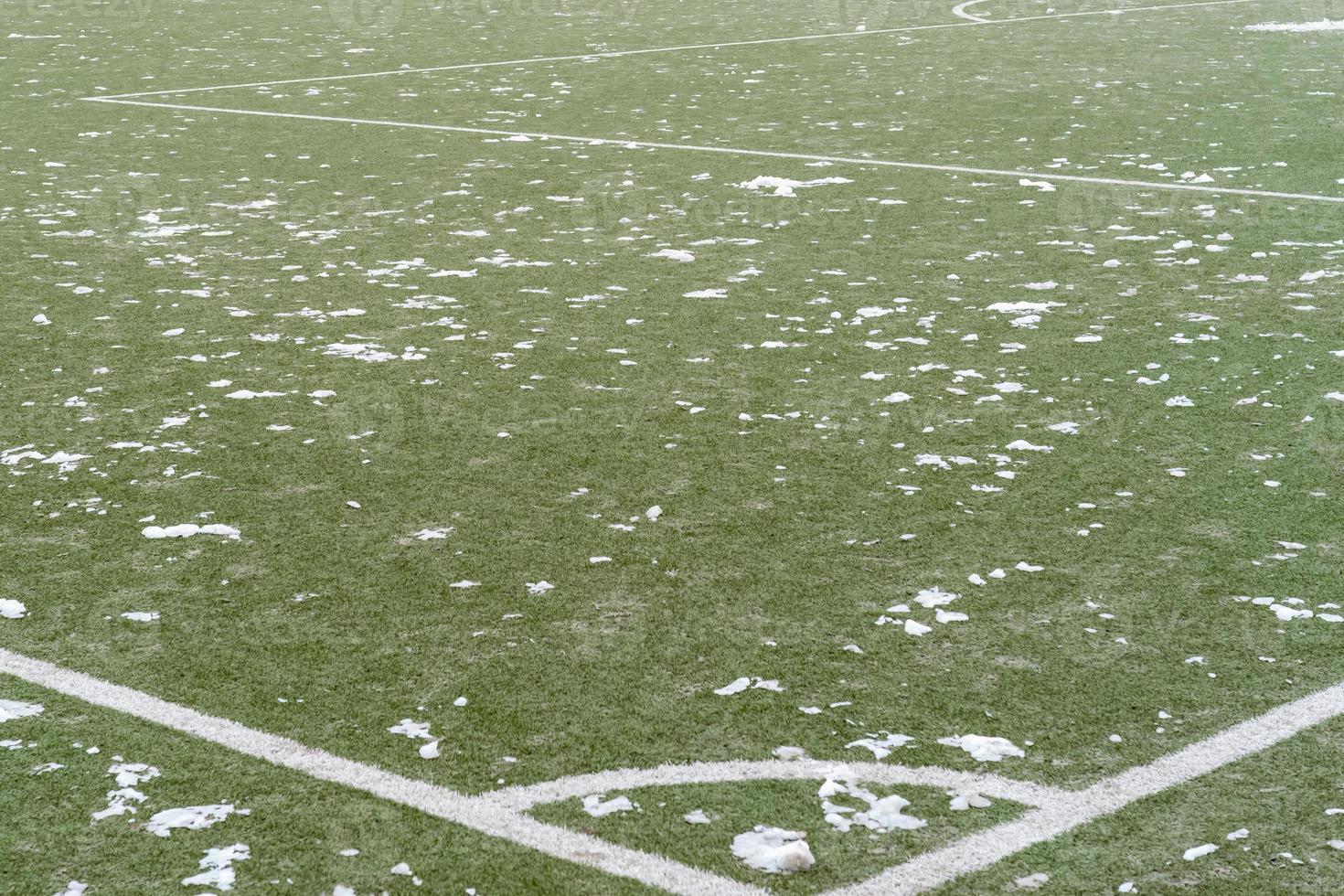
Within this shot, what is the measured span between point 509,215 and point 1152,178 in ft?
11.3

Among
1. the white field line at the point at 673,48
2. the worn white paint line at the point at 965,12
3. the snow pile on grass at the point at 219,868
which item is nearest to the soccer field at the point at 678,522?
the snow pile on grass at the point at 219,868

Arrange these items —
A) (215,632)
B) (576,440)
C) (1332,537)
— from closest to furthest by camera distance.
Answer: (215,632)
(1332,537)
(576,440)

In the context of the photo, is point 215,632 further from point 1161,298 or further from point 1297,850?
point 1161,298

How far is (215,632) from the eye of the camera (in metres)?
3.57

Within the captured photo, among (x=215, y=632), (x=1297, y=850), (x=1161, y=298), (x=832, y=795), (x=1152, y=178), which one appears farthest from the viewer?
(x=1152, y=178)

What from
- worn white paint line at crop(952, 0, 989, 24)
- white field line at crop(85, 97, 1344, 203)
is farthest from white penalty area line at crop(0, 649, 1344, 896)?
worn white paint line at crop(952, 0, 989, 24)

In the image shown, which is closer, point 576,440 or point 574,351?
point 576,440

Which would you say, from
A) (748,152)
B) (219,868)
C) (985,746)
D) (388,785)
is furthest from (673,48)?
(219,868)

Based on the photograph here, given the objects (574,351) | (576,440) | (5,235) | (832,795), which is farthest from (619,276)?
(832,795)

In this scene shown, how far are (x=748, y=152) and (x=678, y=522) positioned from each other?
587 cm

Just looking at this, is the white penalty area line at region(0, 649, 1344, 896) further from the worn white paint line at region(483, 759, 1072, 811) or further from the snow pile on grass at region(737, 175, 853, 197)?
the snow pile on grass at region(737, 175, 853, 197)

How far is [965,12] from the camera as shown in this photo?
63.1 ft

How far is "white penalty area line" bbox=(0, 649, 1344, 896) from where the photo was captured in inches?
103

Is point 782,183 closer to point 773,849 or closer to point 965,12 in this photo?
point 773,849
